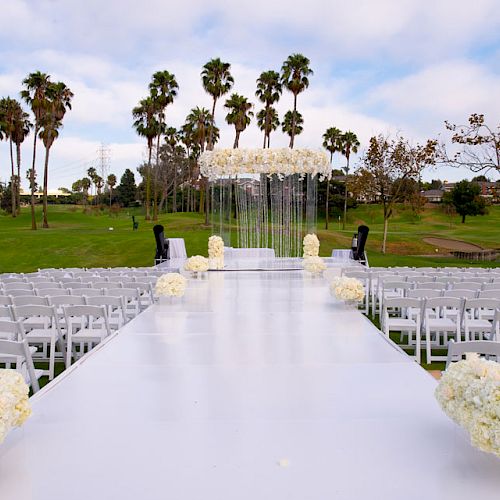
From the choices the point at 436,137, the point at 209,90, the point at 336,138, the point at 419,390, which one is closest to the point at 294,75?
the point at 209,90

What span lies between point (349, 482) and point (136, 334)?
3616 mm

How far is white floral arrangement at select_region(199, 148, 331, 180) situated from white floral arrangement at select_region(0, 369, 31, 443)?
39.1ft

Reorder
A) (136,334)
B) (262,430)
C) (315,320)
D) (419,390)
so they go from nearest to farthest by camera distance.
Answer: (262,430), (419,390), (136,334), (315,320)

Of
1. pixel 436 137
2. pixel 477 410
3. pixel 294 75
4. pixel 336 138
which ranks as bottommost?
pixel 477 410

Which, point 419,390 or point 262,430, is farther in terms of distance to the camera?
point 419,390

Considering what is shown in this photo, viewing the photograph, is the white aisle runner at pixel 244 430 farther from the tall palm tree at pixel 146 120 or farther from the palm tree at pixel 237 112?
the tall palm tree at pixel 146 120

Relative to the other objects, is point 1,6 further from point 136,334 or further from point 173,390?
point 173,390

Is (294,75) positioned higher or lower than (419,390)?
higher

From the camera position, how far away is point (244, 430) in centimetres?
286

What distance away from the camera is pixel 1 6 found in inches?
756

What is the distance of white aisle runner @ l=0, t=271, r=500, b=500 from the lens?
2.26 metres

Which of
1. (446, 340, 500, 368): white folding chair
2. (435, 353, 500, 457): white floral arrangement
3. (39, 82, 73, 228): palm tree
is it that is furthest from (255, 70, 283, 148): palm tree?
(435, 353, 500, 457): white floral arrangement

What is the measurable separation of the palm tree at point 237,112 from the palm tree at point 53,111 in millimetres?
12203

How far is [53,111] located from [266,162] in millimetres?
28028
